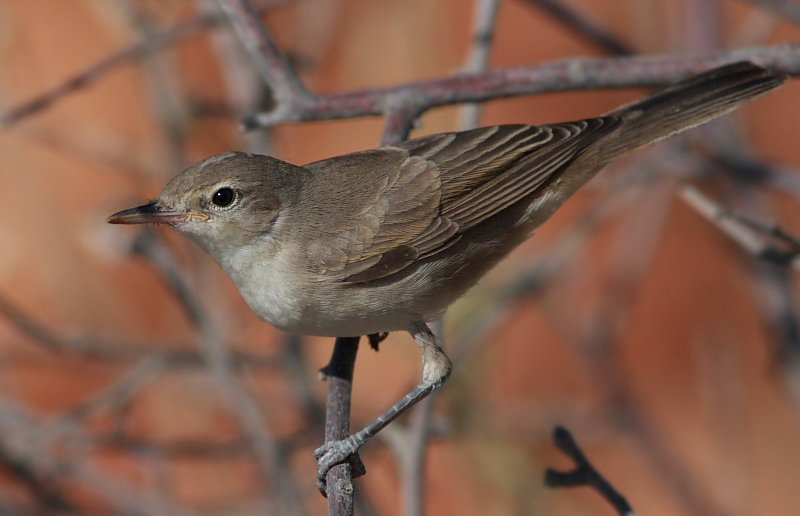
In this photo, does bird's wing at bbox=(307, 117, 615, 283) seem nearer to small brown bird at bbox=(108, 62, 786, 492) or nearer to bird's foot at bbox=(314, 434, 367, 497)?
small brown bird at bbox=(108, 62, 786, 492)

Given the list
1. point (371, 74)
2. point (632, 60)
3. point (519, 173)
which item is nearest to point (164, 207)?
point (519, 173)

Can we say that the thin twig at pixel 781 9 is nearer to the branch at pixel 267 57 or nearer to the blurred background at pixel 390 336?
the blurred background at pixel 390 336

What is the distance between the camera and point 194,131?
5.58 m

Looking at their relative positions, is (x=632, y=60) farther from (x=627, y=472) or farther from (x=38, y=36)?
(x=38, y=36)

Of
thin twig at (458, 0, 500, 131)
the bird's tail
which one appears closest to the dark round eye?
thin twig at (458, 0, 500, 131)

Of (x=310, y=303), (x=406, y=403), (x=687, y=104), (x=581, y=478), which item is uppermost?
(x=687, y=104)

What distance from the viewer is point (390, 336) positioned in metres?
4.73

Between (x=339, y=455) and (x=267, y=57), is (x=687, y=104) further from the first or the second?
(x=339, y=455)

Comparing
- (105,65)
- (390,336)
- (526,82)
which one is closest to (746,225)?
(526,82)

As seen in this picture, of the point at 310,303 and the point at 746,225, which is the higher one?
the point at 310,303

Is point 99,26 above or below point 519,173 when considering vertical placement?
above

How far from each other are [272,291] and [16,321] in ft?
5.52

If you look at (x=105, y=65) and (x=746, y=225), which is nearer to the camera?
(x=746, y=225)

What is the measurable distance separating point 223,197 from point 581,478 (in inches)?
62.7
